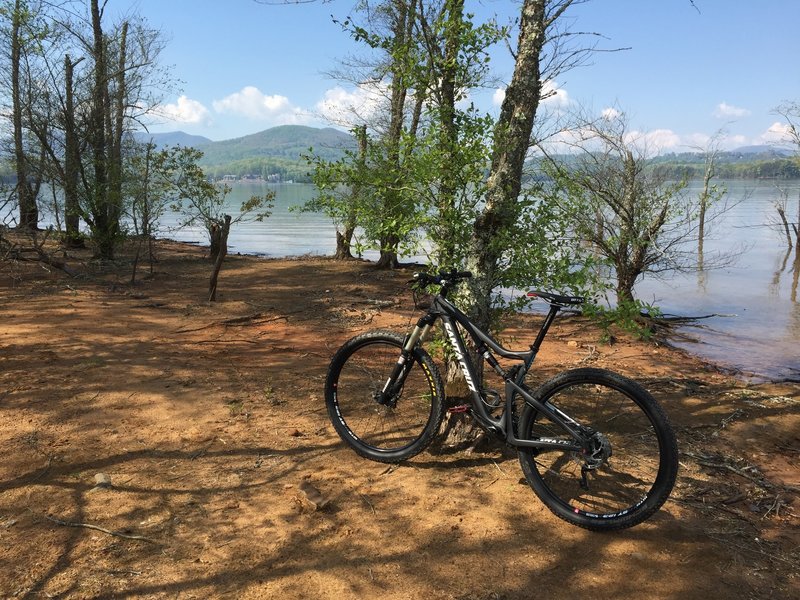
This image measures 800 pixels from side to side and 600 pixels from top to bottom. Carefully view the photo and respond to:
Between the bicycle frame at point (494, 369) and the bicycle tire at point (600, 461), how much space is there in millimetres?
65

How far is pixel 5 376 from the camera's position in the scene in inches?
212

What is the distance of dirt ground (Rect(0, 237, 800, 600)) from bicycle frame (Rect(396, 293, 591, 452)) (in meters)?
0.44

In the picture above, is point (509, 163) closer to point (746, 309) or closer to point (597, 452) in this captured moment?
point (597, 452)

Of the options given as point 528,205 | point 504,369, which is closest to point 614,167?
point 528,205

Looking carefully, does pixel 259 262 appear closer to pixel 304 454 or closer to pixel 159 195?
pixel 159 195

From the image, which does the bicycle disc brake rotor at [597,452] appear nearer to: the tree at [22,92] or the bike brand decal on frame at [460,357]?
the bike brand decal on frame at [460,357]

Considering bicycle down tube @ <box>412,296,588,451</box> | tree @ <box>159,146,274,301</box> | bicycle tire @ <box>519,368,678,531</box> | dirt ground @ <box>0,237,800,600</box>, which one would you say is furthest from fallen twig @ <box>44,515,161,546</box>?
tree @ <box>159,146,274,301</box>

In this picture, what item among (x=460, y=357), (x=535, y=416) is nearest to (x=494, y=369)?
(x=460, y=357)

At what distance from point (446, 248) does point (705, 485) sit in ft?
8.09

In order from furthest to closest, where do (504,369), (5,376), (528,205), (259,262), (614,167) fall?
(259,262)
(614,167)
(5,376)
(528,205)
(504,369)

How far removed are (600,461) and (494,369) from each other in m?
0.82

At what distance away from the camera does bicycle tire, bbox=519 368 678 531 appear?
9.49ft

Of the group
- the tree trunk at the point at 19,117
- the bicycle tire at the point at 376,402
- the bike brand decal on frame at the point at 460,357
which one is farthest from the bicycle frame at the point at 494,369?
the tree trunk at the point at 19,117

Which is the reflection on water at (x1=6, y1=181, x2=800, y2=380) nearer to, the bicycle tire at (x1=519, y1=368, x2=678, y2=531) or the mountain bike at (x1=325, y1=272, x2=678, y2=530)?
the bicycle tire at (x1=519, y1=368, x2=678, y2=531)
